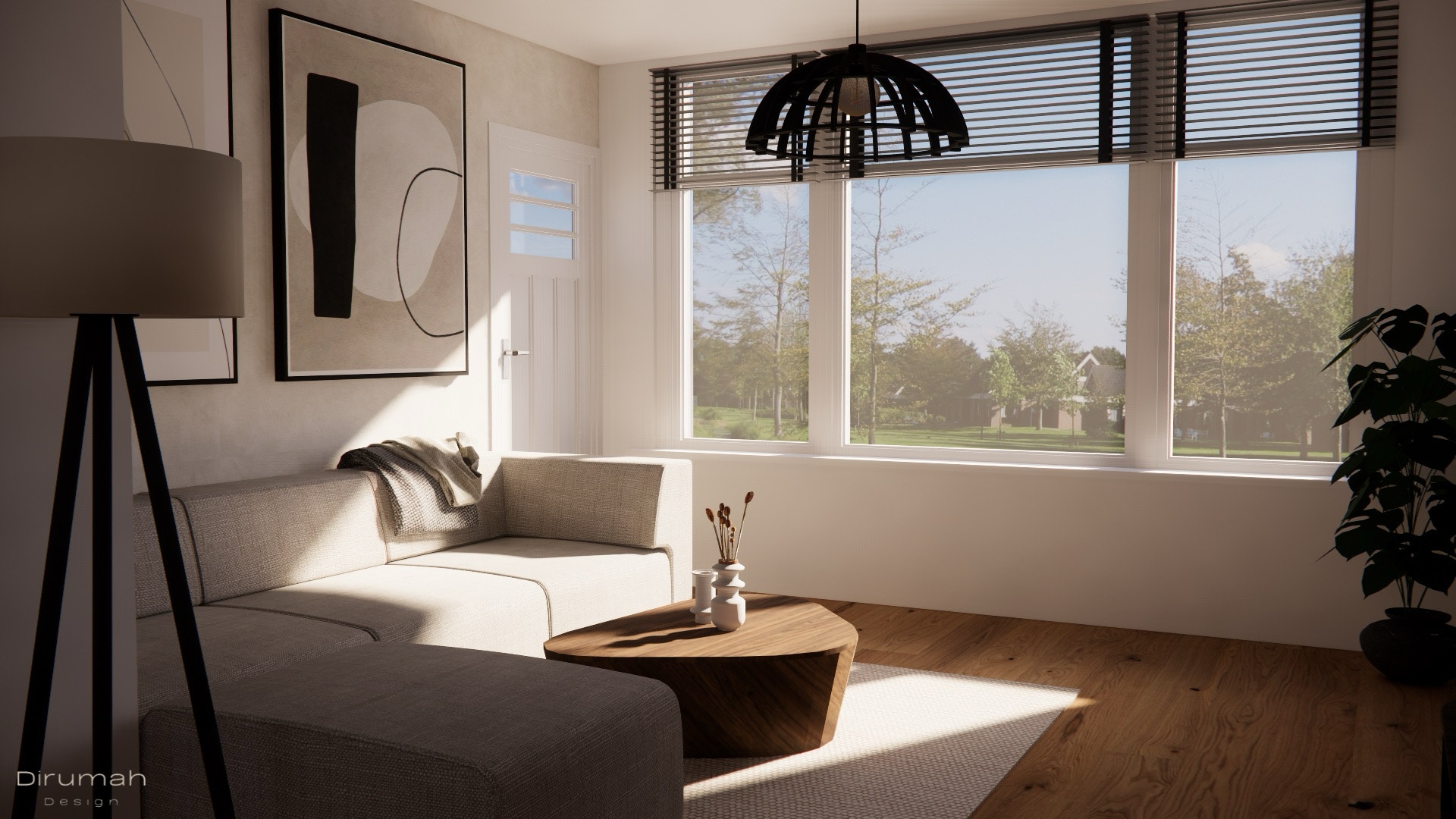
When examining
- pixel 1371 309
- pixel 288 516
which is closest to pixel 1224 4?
pixel 1371 309

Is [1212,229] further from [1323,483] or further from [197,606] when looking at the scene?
[197,606]

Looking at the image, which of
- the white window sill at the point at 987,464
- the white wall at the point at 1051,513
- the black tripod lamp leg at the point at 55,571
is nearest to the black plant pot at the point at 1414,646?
the white wall at the point at 1051,513

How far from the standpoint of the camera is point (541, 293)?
17.5 feet

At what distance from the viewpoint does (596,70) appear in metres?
5.70

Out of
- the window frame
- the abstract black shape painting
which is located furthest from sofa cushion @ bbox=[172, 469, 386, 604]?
the window frame

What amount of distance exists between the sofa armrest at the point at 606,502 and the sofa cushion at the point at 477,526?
41mm

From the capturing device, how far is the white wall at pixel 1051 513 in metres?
4.20

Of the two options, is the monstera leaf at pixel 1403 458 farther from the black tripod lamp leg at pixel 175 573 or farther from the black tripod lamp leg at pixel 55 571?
the black tripod lamp leg at pixel 55 571

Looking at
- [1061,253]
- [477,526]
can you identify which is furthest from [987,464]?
[477,526]

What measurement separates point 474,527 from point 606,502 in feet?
1.67

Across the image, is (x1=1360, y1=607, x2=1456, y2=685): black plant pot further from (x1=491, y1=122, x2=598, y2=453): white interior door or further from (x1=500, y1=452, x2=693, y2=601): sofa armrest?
(x1=491, y1=122, x2=598, y2=453): white interior door

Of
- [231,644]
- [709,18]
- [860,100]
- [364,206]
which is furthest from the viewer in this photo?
[709,18]

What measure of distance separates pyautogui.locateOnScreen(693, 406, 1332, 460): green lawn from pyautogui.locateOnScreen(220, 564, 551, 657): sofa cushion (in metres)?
2.11

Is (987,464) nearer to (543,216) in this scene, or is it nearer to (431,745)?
(543,216)
